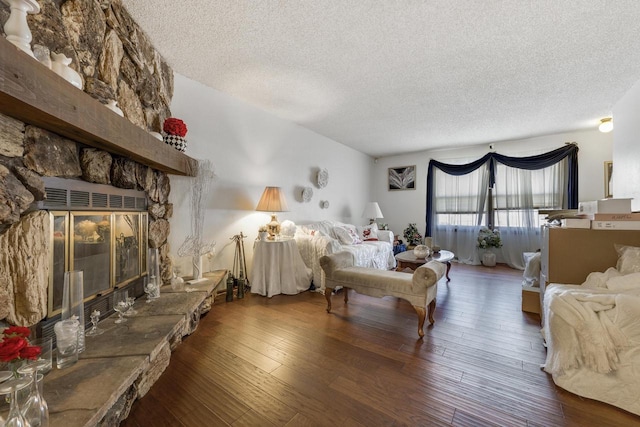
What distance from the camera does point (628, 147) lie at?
2688mm

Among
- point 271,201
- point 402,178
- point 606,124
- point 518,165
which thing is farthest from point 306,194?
point 606,124

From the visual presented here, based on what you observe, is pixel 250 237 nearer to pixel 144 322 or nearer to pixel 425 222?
pixel 144 322

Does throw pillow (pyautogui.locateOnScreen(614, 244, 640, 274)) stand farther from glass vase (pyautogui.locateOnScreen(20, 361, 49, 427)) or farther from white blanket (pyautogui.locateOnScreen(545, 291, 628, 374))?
glass vase (pyautogui.locateOnScreen(20, 361, 49, 427))

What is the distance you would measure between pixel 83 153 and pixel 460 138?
5379 mm

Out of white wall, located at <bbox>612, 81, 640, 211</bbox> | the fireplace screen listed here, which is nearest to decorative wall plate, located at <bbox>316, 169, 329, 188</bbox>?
the fireplace screen

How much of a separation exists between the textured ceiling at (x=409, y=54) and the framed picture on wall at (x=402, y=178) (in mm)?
2273

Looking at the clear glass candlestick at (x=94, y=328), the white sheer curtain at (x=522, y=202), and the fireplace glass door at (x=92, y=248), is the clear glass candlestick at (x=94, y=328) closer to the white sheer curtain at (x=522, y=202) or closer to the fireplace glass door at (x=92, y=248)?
the fireplace glass door at (x=92, y=248)

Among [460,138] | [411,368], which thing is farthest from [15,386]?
[460,138]

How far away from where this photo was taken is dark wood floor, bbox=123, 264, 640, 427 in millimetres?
1302

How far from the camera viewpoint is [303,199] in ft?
14.2

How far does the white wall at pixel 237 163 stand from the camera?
270 cm

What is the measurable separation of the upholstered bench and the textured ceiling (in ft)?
6.32

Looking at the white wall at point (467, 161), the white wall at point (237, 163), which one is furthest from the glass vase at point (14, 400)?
the white wall at point (467, 161)

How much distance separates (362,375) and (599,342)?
1.38m
